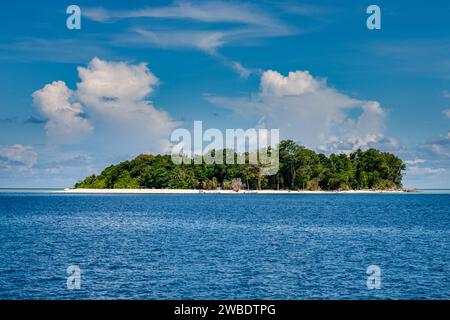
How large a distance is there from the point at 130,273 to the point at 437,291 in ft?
68.4

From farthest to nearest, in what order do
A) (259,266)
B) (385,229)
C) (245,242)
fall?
1. (385,229)
2. (245,242)
3. (259,266)

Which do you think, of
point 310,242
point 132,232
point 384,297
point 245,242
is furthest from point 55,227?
point 384,297

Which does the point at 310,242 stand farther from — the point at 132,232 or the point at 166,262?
the point at 132,232

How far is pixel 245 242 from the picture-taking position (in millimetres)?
60062

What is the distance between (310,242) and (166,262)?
66.4 feet

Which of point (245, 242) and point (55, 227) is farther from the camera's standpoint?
point (55, 227)

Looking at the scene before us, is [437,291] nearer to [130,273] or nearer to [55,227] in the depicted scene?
[130,273]
